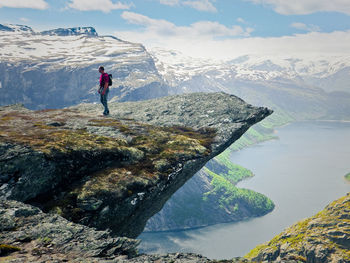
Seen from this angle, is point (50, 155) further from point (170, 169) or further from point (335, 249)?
point (335, 249)

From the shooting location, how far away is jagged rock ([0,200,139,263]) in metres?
10.4

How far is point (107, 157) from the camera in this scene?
1936 centimetres

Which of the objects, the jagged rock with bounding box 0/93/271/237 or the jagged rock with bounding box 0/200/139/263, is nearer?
the jagged rock with bounding box 0/200/139/263

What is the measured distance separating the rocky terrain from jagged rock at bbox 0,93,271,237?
54 mm

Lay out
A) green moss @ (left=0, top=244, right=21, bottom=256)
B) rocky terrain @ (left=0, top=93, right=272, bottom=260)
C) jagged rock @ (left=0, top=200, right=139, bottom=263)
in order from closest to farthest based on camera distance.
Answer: green moss @ (left=0, top=244, right=21, bottom=256) < jagged rock @ (left=0, top=200, right=139, bottom=263) < rocky terrain @ (left=0, top=93, right=272, bottom=260)

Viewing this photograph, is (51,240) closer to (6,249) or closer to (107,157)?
(6,249)

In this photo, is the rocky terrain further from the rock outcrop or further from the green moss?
the rock outcrop

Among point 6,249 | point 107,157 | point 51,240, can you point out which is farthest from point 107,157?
point 6,249

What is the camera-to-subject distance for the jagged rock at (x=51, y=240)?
10398 mm

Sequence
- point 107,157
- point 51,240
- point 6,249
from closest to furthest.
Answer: point 6,249 < point 51,240 < point 107,157

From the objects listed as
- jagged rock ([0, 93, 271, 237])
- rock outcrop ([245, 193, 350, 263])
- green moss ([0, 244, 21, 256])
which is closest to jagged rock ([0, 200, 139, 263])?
green moss ([0, 244, 21, 256])

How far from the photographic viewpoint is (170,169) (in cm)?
2044

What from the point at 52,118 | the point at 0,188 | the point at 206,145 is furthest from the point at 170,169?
the point at 52,118

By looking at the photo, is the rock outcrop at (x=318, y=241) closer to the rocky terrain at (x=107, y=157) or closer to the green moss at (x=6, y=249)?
the rocky terrain at (x=107, y=157)
